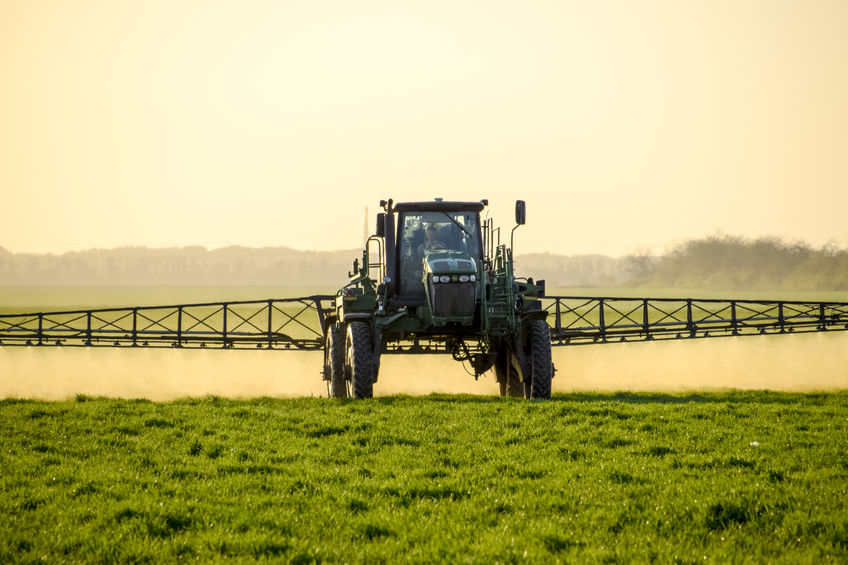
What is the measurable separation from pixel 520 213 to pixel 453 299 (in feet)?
7.35

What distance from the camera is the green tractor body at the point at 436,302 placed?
16484 millimetres

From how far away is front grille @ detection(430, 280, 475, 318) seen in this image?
16.2 metres

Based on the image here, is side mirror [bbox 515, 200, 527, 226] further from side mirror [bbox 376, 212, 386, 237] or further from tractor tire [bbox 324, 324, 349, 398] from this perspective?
tractor tire [bbox 324, 324, 349, 398]

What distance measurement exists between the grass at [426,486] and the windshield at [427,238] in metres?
4.63

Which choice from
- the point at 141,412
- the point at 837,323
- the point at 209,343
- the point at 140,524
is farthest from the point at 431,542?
the point at 837,323

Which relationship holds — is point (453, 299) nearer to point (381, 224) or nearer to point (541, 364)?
point (381, 224)

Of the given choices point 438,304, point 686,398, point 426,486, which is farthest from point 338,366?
point 426,486

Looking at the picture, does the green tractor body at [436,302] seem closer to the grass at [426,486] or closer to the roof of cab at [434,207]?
the roof of cab at [434,207]

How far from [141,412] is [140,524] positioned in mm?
7459

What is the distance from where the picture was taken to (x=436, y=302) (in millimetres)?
16172

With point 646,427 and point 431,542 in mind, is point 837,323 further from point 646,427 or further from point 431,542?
point 431,542

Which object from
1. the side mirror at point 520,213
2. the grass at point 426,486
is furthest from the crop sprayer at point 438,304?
the grass at point 426,486

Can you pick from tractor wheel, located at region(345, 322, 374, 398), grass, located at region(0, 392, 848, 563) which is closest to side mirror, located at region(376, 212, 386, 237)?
tractor wheel, located at region(345, 322, 374, 398)

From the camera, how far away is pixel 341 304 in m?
18.5
